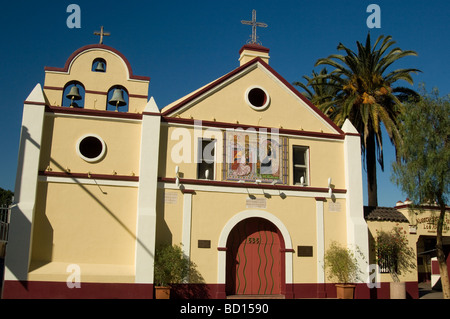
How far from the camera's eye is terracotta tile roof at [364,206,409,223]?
19.6m

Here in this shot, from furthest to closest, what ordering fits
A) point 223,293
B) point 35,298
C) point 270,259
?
1. point 270,259
2. point 223,293
3. point 35,298

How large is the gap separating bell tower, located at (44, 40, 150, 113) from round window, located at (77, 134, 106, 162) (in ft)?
3.99

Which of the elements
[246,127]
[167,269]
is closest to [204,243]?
[167,269]

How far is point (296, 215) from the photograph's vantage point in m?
18.6

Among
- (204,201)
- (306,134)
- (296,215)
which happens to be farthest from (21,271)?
(306,134)

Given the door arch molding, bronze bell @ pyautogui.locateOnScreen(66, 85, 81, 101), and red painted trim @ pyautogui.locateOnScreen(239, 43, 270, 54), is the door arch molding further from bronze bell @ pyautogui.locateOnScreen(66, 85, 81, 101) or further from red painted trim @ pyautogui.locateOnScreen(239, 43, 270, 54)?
bronze bell @ pyautogui.locateOnScreen(66, 85, 81, 101)

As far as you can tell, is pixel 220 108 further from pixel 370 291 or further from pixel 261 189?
pixel 370 291

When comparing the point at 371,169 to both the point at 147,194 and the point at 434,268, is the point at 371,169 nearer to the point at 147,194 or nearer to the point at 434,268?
the point at 434,268

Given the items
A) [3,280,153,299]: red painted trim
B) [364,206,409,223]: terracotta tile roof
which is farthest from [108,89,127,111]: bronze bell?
[364,206,409,223]: terracotta tile roof

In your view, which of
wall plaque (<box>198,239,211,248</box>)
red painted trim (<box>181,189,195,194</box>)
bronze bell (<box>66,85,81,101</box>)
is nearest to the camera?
wall plaque (<box>198,239,211,248</box>)

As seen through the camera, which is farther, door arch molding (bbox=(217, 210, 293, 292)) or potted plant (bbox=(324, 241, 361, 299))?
potted plant (bbox=(324, 241, 361, 299))

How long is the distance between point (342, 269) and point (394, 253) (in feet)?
9.11

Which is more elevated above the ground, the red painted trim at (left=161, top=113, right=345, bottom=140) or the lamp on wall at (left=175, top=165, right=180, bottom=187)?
the red painted trim at (left=161, top=113, right=345, bottom=140)

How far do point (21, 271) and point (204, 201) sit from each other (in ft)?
21.7
